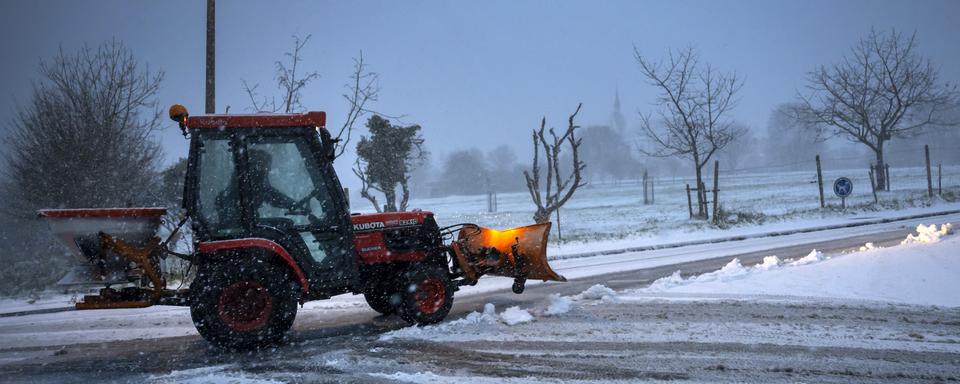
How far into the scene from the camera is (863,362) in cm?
479

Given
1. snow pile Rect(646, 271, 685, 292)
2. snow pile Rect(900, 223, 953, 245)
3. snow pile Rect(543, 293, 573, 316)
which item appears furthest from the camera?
snow pile Rect(900, 223, 953, 245)

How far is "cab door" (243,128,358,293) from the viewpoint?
19.4 feet

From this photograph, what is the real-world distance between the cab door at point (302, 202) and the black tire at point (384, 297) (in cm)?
63

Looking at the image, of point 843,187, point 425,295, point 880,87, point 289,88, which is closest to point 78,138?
point 289,88

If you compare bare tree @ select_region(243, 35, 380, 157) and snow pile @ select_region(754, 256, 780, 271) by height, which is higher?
bare tree @ select_region(243, 35, 380, 157)

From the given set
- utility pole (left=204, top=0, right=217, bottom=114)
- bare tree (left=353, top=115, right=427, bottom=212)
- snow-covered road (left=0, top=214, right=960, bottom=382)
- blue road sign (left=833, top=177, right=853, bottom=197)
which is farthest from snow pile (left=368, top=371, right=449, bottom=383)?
blue road sign (left=833, top=177, right=853, bottom=197)

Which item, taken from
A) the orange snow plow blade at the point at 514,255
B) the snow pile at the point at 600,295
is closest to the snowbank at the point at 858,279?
Answer: the snow pile at the point at 600,295

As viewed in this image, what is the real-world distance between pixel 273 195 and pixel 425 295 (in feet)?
6.16

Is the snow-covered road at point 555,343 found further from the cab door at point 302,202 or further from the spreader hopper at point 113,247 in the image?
the cab door at point 302,202

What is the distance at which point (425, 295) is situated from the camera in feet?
22.1

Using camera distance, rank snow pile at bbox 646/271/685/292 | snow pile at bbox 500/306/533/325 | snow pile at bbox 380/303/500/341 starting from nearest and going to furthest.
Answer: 1. snow pile at bbox 380/303/500/341
2. snow pile at bbox 500/306/533/325
3. snow pile at bbox 646/271/685/292

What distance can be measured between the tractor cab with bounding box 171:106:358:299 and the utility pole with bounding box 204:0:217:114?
5960mm

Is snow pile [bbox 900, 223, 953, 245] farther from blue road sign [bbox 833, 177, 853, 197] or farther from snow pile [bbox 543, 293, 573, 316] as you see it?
blue road sign [bbox 833, 177, 853, 197]

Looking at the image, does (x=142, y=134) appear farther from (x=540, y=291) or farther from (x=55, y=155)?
(x=540, y=291)
